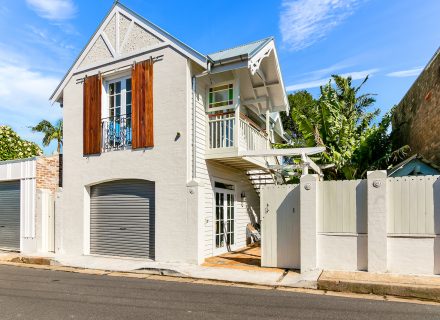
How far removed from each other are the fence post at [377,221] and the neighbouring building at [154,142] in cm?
410

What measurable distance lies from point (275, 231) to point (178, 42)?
611cm

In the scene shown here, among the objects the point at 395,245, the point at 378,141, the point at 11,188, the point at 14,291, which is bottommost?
the point at 14,291

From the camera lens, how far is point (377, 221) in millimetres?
8055

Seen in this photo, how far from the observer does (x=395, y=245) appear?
8.03 metres

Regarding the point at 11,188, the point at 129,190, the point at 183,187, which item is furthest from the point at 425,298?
the point at 11,188

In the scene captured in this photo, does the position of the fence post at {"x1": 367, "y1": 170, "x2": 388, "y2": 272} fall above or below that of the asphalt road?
above

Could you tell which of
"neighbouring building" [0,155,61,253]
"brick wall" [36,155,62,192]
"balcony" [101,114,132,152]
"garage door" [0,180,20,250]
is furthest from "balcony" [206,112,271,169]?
"garage door" [0,180,20,250]

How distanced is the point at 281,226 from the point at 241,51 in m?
5.57

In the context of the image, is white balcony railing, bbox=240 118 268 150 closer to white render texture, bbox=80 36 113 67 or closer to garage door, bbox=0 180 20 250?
white render texture, bbox=80 36 113 67

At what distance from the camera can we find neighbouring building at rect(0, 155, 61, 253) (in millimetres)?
13359

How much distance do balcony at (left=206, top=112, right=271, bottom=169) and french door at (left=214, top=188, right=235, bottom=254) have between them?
119 centimetres

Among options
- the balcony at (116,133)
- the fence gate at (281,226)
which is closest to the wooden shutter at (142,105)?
the balcony at (116,133)

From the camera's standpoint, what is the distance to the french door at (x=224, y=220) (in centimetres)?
1220

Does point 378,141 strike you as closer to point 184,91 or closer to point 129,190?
point 184,91
